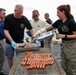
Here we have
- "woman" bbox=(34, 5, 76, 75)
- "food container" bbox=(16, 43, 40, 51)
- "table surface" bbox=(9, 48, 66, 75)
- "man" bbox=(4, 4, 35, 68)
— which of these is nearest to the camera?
"table surface" bbox=(9, 48, 66, 75)

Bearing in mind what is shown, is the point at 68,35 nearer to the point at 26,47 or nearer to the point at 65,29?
the point at 65,29

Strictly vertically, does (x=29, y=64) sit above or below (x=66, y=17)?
below


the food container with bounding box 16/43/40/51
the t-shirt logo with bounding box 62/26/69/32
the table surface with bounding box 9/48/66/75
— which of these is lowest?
the food container with bounding box 16/43/40/51

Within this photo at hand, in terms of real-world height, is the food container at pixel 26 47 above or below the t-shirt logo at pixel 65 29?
below

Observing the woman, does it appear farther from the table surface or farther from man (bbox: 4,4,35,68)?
the table surface

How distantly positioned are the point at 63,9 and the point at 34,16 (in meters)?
1.78

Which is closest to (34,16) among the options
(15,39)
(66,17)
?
(15,39)

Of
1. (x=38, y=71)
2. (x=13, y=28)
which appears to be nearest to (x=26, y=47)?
(x=13, y=28)

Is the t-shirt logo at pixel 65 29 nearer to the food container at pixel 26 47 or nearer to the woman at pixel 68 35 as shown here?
the woman at pixel 68 35

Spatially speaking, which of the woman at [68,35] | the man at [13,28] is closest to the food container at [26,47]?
the man at [13,28]

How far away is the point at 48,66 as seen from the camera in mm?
3367

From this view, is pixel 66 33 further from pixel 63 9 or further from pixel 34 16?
pixel 34 16

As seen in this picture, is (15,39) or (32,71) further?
(15,39)

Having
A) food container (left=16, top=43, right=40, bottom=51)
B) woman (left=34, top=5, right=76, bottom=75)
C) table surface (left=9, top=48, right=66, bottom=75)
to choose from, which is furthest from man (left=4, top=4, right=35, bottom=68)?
table surface (left=9, top=48, right=66, bottom=75)
